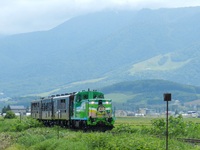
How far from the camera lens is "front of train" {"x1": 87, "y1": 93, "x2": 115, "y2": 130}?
4519 centimetres

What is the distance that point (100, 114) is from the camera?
4556 centimetres

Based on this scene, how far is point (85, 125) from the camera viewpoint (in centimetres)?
4612

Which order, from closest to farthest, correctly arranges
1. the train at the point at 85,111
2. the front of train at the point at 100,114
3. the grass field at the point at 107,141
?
the grass field at the point at 107,141 → the front of train at the point at 100,114 → the train at the point at 85,111

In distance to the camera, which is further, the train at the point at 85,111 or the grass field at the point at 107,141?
the train at the point at 85,111

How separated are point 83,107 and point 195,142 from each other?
588 inches

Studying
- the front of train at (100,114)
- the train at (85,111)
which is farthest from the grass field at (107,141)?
the train at (85,111)

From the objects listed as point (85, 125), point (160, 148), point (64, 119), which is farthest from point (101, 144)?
point (64, 119)

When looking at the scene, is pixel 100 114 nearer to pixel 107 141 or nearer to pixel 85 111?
pixel 85 111

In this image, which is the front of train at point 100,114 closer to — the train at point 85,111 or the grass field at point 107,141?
the train at point 85,111

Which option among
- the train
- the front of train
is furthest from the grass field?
the train

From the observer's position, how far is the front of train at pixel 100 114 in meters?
45.2

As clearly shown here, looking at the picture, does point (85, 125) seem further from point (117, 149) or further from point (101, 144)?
point (117, 149)

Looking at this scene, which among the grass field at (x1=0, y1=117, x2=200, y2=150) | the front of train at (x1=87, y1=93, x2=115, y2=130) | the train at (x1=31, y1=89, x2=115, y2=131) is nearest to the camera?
the grass field at (x1=0, y1=117, x2=200, y2=150)

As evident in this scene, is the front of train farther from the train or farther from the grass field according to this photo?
the grass field
